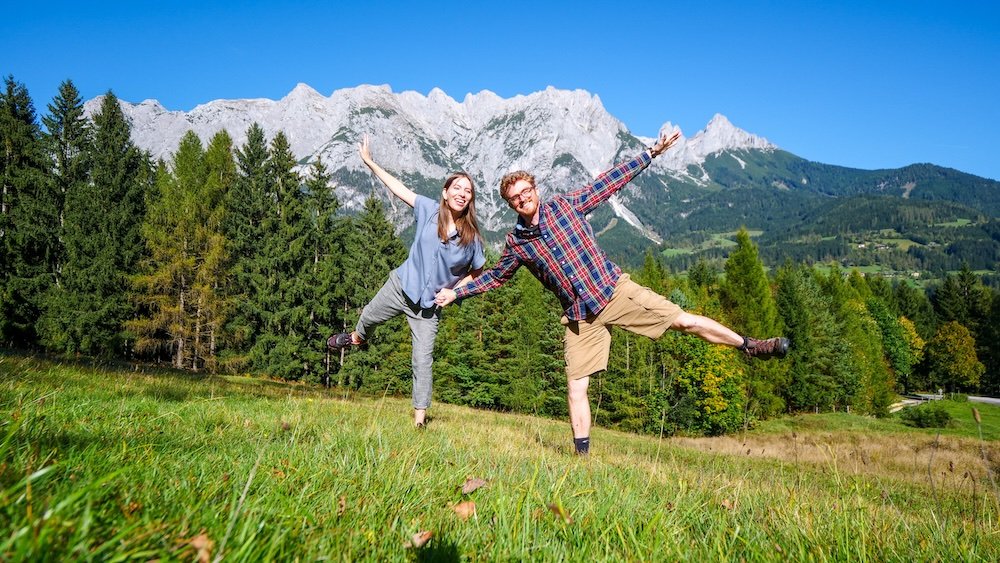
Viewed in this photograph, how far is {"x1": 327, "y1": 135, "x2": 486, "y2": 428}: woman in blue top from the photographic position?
18.2 ft

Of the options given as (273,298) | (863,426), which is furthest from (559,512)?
(863,426)

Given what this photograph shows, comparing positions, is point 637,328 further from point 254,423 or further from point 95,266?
point 95,266

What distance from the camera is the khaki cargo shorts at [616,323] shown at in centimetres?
514

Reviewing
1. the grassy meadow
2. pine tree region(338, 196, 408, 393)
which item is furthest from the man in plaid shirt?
pine tree region(338, 196, 408, 393)

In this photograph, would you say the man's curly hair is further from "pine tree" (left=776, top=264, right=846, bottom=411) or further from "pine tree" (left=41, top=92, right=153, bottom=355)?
"pine tree" (left=776, top=264, right=846, bottom=411)

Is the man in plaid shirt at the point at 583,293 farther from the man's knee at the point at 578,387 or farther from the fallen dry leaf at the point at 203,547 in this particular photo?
the fallen dry leaf at the point at 203,547

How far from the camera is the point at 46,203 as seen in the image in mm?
28797

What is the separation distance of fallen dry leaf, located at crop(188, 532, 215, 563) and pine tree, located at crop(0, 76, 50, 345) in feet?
119

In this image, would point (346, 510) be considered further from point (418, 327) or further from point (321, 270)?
point (321, 270)

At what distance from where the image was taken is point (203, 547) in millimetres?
1000

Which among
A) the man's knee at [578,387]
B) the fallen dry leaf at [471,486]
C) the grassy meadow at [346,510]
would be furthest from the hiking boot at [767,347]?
the fallen dry leaf at [471,486]

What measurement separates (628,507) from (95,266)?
35103mm

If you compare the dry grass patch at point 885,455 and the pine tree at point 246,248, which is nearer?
the dry grass patch at point 885,455

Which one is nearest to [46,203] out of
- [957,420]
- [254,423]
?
[254,423]
